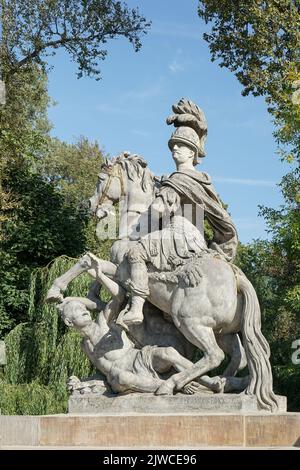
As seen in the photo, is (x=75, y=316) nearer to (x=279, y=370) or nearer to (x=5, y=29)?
(x=279, y=370)

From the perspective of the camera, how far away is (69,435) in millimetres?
7574

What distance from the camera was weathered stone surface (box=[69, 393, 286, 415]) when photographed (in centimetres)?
759

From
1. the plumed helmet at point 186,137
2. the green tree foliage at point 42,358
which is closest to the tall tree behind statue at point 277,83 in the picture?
the green tree foliage at point 42,358

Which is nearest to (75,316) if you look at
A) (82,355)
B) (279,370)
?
(82,355)

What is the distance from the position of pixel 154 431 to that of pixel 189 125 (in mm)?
3257

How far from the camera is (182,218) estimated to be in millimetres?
8422

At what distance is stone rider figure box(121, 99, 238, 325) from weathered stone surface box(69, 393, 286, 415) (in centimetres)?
76

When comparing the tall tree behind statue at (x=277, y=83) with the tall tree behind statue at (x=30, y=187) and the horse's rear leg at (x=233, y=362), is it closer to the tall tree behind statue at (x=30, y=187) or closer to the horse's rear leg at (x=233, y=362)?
the tall tree behind statue at (x=30, y=187)

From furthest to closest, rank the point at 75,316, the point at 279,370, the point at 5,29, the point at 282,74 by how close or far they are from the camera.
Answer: the point at 5,29 → the point at 282,74 → the point at 279,370 → the point at 75,316

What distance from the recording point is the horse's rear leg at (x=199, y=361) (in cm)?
779

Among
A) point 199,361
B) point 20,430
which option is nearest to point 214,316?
point 199,361

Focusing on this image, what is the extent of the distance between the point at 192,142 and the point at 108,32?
561 inches

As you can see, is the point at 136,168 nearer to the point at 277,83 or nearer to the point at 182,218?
the point at 182,218
